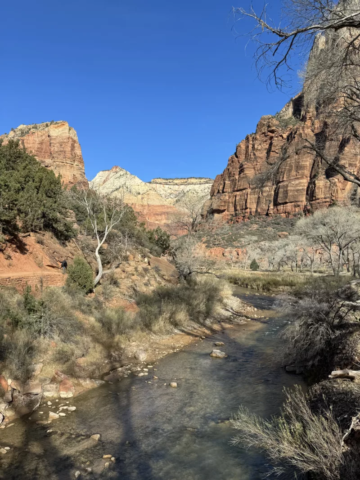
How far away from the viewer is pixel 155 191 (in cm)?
13812

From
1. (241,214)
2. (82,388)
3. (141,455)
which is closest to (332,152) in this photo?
(141,455)

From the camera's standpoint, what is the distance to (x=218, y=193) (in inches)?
4705

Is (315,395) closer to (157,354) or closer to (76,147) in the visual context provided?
(157,354)

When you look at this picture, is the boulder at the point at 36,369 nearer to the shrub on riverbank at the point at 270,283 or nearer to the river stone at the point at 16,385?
the river stone at the point at 16,385

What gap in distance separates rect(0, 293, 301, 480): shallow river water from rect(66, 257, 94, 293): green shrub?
5207mm

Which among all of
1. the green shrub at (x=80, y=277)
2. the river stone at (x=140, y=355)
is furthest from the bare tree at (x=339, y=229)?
the green shrub at (x=80, y=277)

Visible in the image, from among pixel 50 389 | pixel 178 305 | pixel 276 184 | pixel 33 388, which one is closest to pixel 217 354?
pixel 178 305

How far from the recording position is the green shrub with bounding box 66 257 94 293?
46.4 ft

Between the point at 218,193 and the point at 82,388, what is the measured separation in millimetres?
113934

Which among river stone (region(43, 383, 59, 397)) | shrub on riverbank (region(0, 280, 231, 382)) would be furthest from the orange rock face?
river stone (region(43, 383, 59, 397))

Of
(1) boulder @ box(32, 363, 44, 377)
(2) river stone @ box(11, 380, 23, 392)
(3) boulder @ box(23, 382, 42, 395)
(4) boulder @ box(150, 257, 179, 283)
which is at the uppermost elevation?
Result: (4) boulder @ box(150, 257, 179, 283)

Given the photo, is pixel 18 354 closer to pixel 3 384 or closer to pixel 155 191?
pixel 3 384

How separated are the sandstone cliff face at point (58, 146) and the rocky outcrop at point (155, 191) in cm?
3494

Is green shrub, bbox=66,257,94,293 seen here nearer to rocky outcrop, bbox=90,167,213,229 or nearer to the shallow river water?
the shallow river water
